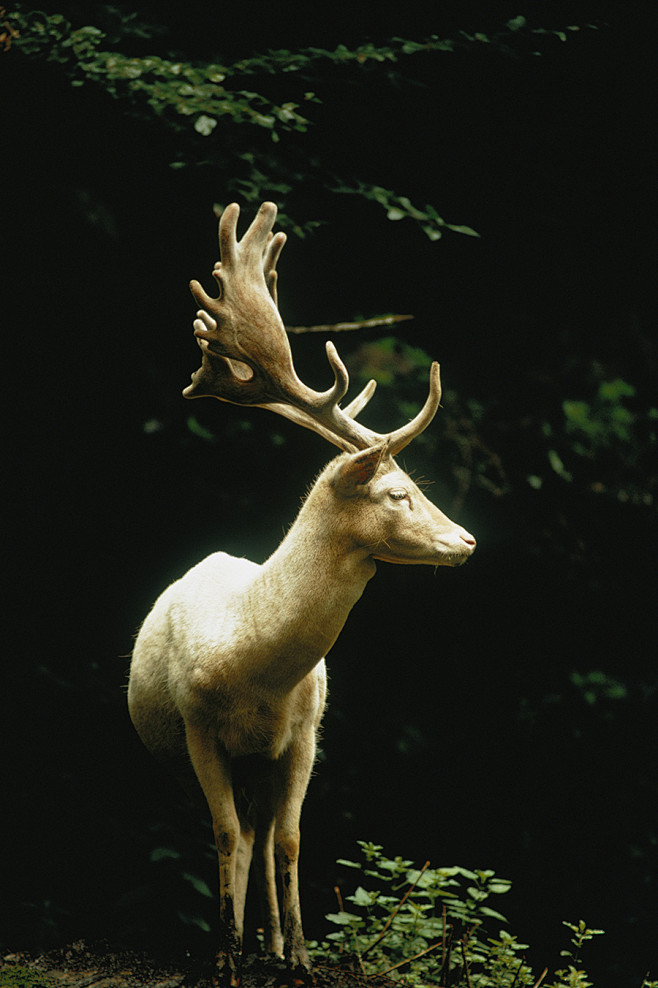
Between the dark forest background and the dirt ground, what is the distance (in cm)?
23

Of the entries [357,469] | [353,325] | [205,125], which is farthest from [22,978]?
[205,125]

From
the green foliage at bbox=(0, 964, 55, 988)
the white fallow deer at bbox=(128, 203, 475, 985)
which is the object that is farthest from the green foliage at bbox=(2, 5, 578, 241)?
the green foliage at bbox=(0, 964, 55, 988)

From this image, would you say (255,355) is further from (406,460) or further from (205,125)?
(205,125)

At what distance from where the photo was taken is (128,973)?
3113mm

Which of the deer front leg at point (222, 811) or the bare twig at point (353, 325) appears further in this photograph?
the bare twig at point (353, 325)

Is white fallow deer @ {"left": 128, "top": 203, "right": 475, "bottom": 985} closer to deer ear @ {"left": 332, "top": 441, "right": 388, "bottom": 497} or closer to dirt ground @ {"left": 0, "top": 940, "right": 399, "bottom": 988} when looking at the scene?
deer ear @ {"left": 332, "top": 441, "right": 388, "bottom": 497}

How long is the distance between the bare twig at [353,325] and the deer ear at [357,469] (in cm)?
172

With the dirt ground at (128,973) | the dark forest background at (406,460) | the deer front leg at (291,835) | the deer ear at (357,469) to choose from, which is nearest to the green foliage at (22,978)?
the dirt ground at (128,973)

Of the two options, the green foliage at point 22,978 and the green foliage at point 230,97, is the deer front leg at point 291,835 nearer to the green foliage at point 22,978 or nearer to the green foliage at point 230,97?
the green foliage at point 22,978

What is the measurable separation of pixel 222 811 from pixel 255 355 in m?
1.47

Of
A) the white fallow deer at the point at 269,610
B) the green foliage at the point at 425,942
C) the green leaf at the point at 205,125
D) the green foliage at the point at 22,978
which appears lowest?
the green foliage at the point at 425,942

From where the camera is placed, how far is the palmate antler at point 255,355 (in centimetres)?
275

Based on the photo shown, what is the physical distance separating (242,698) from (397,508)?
77 centimetres

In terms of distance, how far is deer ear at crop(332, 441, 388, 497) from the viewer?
100 inches
